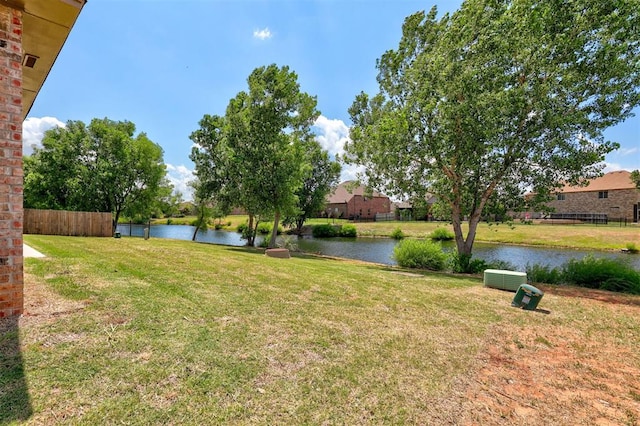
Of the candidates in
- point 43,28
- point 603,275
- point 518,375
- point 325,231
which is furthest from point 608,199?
point 43,28

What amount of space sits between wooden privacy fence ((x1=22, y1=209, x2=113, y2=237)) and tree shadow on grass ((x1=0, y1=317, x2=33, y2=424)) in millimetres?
20229

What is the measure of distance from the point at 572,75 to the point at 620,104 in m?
1.96

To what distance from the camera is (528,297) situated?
6711 millimetres

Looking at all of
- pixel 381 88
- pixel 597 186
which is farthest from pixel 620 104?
pixel 597 186

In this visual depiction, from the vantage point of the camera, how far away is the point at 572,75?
35.1ft

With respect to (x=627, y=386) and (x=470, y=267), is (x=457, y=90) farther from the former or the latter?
(x=627, y=386)

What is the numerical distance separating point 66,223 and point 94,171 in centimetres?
1085

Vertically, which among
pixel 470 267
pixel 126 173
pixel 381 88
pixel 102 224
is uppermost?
pixel 381 88

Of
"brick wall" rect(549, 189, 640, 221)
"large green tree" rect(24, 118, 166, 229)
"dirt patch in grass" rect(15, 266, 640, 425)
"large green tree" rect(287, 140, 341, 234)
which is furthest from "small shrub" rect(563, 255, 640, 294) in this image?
"brick wall" rect(549, 189, 640, 221)

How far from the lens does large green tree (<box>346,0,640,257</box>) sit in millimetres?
10680

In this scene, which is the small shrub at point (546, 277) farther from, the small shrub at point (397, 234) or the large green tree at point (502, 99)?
the small shrub at point (397, 234)

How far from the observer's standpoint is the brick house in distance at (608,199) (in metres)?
39.5

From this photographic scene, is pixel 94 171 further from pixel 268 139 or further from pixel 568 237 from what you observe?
pixel 568 237

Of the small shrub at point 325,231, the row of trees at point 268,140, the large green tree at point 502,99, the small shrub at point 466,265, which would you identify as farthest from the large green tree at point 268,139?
the small shrub at point 325,231
